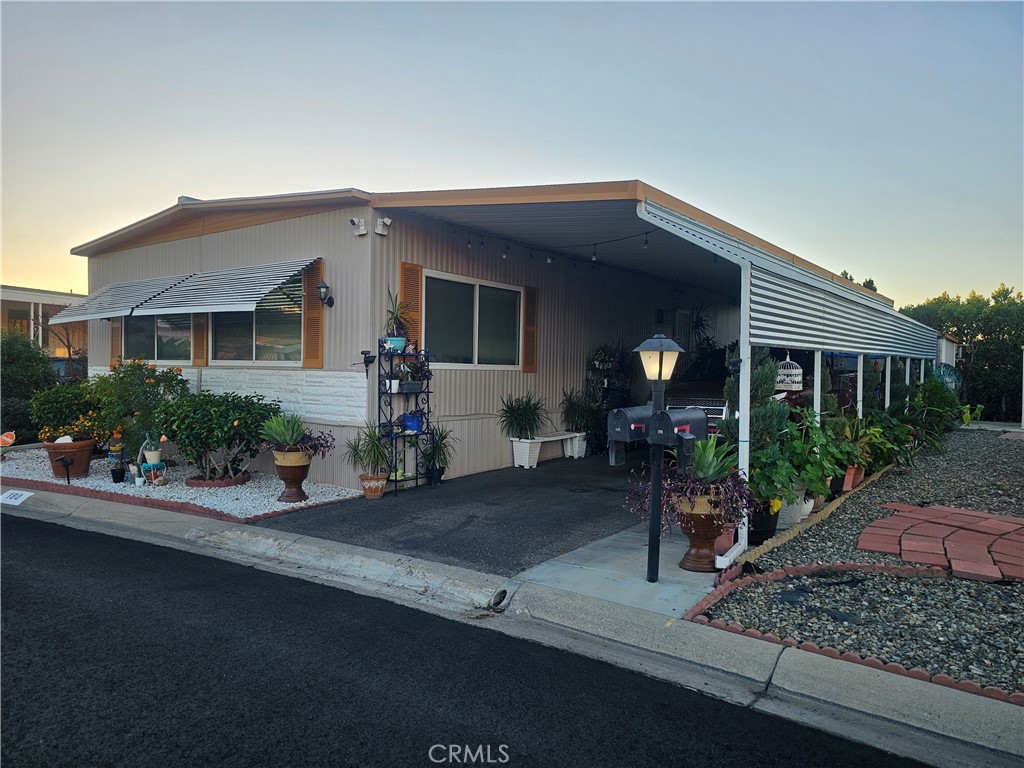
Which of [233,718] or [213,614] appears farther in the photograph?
[213,614]

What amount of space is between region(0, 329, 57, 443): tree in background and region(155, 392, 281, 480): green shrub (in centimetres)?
709

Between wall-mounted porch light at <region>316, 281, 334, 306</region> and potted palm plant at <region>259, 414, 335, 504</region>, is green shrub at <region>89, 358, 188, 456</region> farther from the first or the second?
wall-mounted porch light at <region>316, 281, 334, 306</region>

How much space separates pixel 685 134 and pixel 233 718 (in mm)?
11782

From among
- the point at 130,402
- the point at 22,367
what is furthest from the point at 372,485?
the point at 22,367

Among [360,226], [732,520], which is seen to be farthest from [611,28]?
[732,520]

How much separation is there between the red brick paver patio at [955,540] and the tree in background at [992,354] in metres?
15.8

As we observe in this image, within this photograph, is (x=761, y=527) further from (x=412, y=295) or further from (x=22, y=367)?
(x=22, y=367)

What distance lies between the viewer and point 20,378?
14539mm

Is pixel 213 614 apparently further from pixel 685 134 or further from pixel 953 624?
pixel 685 134

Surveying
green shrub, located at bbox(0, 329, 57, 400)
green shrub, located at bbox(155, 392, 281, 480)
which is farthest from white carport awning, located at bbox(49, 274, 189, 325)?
green shrub, located at bbox(0, 329, 57, 400)

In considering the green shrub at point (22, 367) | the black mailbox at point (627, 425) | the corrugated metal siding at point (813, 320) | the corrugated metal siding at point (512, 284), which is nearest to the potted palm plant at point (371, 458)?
the corrugated metal siding at point (512, 284)

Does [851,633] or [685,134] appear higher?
[685,134]

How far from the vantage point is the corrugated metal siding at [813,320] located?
6.18 metres

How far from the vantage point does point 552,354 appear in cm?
1170
